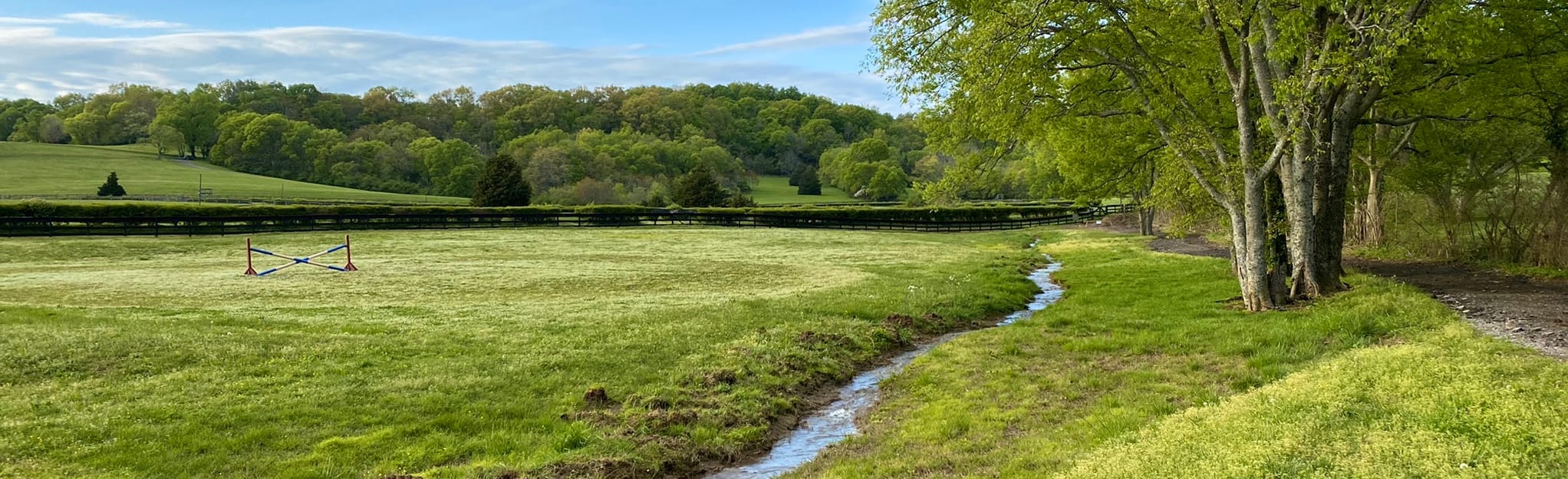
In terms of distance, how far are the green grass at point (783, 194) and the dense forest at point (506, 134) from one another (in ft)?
7.68

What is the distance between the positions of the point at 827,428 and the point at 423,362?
19.3ft

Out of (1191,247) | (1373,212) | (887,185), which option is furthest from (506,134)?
(1373,212)

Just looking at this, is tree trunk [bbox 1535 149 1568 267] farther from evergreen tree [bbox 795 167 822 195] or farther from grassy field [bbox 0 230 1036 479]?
evergreen tree [bbox 795 167 822 195]

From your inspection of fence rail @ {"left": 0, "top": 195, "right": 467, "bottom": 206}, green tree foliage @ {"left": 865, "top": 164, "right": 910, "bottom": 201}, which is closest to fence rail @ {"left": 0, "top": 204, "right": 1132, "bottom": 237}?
fence rail @ {"left": 0, "top": 195, "right": 467, "bottom": 206}

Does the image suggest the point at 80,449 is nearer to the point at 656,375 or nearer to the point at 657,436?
the point at 657,436

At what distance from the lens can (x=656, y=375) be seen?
1119cm

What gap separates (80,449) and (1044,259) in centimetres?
3109

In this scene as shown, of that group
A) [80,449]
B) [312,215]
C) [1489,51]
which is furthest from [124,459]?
[312,215]

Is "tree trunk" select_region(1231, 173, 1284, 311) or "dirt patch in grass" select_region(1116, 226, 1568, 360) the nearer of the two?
"dirt patch in grass" select_region(1116, 226, 1568, 360)

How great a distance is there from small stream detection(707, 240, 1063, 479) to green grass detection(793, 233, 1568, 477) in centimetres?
33

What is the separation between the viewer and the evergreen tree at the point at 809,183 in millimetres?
128375

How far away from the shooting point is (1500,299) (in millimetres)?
14422

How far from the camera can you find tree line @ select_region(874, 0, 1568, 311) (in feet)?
43.3

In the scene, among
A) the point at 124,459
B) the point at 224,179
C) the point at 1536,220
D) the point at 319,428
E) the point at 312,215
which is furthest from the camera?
the point at 224,179
